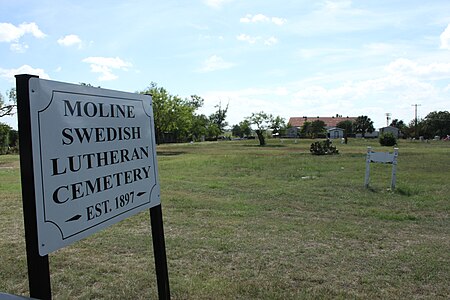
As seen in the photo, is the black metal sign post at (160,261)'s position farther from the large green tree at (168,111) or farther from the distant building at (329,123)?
the distant building at (329,123)

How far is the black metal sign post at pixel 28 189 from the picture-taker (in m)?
2.13

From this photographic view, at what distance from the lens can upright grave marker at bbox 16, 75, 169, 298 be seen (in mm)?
2162

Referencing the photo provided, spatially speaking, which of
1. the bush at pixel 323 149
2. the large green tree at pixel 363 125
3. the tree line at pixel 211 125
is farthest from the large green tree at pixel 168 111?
the large green tree at pixel 363 125

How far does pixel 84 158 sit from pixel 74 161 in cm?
10

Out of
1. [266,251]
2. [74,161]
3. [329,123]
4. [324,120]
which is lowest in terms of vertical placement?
[266,251]

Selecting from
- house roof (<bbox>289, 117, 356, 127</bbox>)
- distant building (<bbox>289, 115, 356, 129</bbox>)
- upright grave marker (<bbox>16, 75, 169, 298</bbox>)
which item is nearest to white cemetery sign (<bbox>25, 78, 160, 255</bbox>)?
upright grave marker (<bbox>16, 75, 169, 298</bbox>)

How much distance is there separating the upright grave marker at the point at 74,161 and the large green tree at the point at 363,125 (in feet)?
311

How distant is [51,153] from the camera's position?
2.25m

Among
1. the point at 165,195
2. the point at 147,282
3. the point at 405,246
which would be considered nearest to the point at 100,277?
the point at 147,282

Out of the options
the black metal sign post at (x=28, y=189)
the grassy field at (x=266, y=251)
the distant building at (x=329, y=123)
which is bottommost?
the grassy field at (x=266, y=251)

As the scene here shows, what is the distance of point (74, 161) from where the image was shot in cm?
245

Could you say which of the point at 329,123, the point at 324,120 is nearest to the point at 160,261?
the point at 329,123

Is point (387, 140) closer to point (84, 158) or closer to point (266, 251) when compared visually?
point (266, 251)

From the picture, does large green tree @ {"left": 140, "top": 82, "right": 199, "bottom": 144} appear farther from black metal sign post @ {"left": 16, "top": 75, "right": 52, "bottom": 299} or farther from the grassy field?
black metal sign post @ {"left": 16, "top": 75, "right": 52, "bottom": 299}
